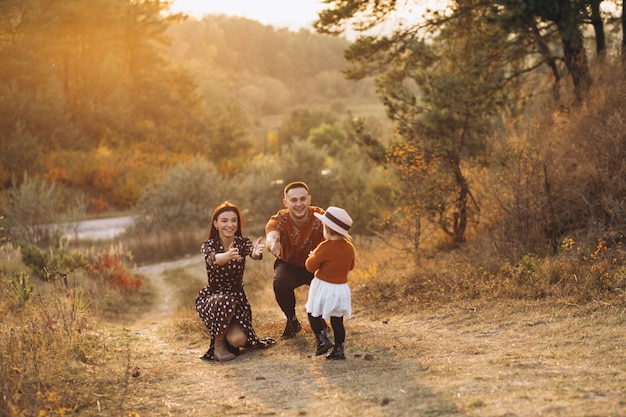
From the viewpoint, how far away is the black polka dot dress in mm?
6926

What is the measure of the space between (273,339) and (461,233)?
6.45 metres

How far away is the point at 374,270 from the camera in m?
11.1

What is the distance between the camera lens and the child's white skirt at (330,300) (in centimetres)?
593

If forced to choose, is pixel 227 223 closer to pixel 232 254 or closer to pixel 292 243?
pixel 232 254

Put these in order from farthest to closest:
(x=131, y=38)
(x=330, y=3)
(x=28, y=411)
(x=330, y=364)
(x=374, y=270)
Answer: (x=131, y=38), (x=330, y=3), (x=374, y=270), (x=330, y=364), (x=28, y=411)

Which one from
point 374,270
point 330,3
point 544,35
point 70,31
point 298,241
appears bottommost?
point 374,270

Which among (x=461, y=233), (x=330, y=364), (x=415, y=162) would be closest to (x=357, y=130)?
(x=415, y=162)

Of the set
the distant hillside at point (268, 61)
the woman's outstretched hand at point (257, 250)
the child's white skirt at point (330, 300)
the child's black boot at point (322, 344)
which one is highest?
the distant hillside at point (268, 61)

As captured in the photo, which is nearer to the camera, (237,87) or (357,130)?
(357,130)

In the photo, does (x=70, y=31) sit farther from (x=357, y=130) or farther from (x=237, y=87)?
(x=237, y=87)

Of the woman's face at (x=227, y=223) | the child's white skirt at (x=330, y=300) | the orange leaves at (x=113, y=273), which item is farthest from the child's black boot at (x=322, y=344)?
the orange leaves at (x=113, y=273)

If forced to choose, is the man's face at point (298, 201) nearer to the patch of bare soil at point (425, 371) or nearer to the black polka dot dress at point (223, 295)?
the black polka dot dress at point (223, 295)

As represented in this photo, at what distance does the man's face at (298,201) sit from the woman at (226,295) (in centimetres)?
54

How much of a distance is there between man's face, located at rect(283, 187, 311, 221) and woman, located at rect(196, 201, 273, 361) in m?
0.54
